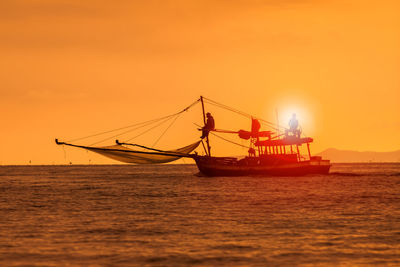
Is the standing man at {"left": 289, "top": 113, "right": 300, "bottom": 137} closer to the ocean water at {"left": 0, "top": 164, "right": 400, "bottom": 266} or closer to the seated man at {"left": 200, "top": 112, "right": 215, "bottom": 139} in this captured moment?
the seated man at {"left": 200, "top": 112, "right": 215, "bottom": 139}

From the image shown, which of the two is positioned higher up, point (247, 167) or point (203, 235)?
point (247, 167)

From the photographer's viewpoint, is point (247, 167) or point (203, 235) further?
point (247, 167)

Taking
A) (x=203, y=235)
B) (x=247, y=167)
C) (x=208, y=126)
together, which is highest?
(x=208, y=126)

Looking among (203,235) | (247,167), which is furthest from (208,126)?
(203,235)

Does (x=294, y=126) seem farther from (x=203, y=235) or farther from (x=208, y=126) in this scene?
(x=203, y=235)

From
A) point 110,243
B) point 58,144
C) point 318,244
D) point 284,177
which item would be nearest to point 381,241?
point 318,244

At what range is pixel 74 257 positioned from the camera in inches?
794

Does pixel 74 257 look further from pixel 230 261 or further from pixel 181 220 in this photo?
pixel 181 220

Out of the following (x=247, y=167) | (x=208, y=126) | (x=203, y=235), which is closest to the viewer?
(x=203, y=235)

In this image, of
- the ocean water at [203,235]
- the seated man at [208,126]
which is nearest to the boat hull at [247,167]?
the seated man at [208,126]

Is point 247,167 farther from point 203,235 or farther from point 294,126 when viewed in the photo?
point 203,235

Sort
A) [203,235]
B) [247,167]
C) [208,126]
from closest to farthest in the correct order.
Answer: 1. [203,235]
2. [208,126]
3. [247,167]

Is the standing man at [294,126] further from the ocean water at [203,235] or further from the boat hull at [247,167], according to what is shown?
the ocean water at [203,235]

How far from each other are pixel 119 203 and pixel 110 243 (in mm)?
22683
